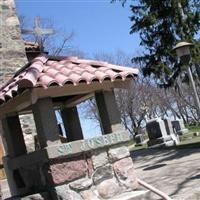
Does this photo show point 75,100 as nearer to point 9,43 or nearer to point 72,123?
point 72,123

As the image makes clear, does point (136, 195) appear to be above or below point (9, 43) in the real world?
below

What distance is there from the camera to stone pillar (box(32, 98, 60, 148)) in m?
6.01

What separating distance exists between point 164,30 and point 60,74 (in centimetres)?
1395

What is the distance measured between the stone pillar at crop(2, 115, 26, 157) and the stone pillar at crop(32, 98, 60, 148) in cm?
106

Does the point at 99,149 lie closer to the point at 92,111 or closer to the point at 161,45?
the point at 161,45

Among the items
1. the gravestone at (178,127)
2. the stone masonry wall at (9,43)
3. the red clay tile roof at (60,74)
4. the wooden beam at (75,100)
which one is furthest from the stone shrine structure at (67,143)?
the gravestone at (178,127)

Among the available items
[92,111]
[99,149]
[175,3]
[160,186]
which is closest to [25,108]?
[99,149]

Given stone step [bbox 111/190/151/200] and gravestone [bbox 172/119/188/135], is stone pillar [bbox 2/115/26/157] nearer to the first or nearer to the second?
stone step [bbox 111/190/151/200]

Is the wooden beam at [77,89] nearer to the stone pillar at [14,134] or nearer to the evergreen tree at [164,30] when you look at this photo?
the stone pillar at [14,134]

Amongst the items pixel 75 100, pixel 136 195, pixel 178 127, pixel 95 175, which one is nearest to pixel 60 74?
pixel 95 175

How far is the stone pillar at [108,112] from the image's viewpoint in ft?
21.8

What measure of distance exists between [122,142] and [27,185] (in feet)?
5.36

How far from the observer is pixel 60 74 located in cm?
612

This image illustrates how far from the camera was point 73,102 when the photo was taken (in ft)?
25.5
